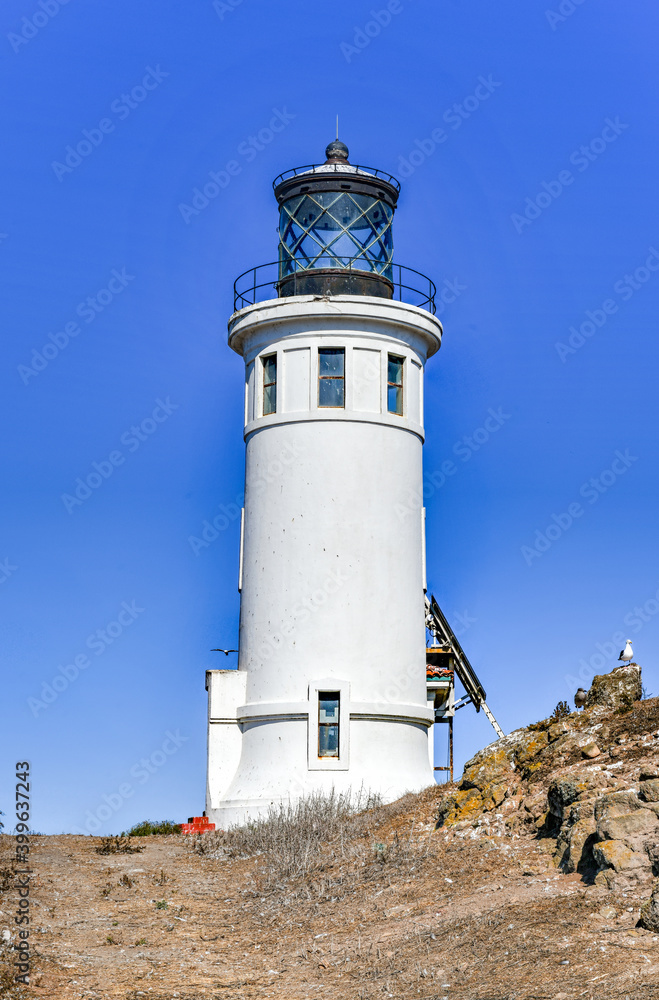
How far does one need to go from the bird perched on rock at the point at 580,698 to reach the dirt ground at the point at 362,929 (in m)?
2.71

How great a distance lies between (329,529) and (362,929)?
11.2 m

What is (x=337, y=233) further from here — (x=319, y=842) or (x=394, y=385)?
(x=319, y=842)

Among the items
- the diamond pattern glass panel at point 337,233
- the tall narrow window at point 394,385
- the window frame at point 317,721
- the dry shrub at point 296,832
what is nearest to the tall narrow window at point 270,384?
the diamond pattern glass panel at point 337,233

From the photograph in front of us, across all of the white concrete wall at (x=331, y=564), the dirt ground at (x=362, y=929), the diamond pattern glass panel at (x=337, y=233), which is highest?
the diamond pattern glass panel at (x=337, y=233)

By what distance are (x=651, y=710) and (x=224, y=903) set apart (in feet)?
19.9

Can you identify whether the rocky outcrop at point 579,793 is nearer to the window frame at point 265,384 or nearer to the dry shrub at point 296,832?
the dry shrub at point 296,832

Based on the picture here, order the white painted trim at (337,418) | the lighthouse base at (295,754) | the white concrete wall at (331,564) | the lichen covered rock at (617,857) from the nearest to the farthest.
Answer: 1. the lichen covered rock at (617,857)
2. the lighthouse base at (295,754)
3. the white concrete wall at (331,564)
4. the white painted trim at (337,418)

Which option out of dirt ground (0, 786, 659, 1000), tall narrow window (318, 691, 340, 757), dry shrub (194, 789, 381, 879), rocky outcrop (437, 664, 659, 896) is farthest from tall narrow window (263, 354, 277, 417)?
dirt ground (0, 786, 659, 1000)

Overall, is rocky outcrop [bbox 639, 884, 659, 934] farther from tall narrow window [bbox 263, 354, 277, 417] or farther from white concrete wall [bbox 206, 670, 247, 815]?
tall narrow window [bbox 263, 354, 277, 417]

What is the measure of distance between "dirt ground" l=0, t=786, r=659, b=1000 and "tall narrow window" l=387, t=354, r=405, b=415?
9.37 metres

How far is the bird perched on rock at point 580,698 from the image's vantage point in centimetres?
1834

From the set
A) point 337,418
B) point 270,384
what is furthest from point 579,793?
point 270,384

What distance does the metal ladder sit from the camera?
97.8ft

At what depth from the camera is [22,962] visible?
12.6 m
